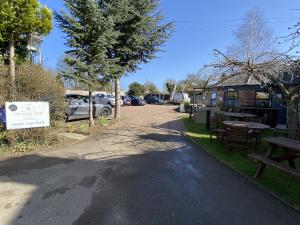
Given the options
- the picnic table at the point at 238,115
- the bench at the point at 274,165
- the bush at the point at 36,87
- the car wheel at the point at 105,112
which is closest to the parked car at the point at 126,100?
the car wheel at the point at 105,112

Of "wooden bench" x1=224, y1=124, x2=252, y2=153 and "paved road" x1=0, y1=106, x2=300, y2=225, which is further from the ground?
"wooden bench" x1=224, y1=124, x2=252, y2=153

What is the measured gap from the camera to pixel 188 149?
8453 mm

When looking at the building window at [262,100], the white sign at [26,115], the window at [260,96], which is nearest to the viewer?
the white sign at [26,115]

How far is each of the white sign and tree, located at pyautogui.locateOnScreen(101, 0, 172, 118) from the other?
15.8 ft

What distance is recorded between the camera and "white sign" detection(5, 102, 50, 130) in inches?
291

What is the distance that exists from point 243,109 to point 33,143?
488 inches

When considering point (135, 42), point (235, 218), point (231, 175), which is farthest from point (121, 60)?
point (235, 218)

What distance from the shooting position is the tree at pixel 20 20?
29.1ft

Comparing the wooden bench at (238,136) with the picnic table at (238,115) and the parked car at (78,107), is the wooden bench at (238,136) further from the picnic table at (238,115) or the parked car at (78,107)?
the parked car at (78,107)

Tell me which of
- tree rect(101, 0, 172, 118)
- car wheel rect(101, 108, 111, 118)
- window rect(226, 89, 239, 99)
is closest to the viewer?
tree rect(101, 0, 172, 118)

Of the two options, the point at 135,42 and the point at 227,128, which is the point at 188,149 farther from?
the point at 135,42

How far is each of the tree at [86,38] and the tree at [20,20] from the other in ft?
2.63

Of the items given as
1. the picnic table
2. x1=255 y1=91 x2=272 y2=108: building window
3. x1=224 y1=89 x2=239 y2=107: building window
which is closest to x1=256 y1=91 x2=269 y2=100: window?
x1=255 y1=91 x2=272 y2=108: building window

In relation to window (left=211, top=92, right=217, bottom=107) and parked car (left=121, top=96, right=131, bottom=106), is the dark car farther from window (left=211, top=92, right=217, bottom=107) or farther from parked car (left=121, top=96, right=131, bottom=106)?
window (left=211, top=92, right=217, bottom=107)
